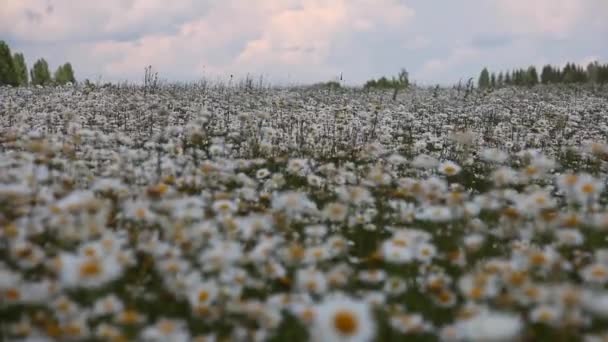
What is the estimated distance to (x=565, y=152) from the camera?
37.3ft

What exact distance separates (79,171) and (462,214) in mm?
4187

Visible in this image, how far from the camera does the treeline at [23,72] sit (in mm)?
33125

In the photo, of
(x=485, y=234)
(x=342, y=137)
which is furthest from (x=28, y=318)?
(x=342, y=137)

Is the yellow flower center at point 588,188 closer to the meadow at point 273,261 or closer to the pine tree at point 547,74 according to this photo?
the meadow at point 273,261

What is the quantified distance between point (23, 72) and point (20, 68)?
0.88m

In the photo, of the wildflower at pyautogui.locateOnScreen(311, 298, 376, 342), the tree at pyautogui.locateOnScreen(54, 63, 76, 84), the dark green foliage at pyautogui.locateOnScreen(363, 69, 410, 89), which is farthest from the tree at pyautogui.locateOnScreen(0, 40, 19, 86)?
the wildflower at pyautogui.locateOnScreen(311, 298, 376, 342)

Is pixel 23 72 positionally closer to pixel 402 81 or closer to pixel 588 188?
pixel 402 81

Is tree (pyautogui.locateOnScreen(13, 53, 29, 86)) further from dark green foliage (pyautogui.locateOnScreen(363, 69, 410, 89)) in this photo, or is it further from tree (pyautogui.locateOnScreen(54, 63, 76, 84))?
dark green foliage (pyautogui.locateOnScreen(363, 69, 410, 89))

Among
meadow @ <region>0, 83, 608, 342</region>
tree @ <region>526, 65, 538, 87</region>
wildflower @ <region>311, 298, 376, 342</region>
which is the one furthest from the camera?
tree @ <region>526, 65, 538, 87</region>

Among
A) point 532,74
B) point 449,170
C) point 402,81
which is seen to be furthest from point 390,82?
point 449,170

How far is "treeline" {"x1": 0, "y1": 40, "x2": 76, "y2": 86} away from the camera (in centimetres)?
3312

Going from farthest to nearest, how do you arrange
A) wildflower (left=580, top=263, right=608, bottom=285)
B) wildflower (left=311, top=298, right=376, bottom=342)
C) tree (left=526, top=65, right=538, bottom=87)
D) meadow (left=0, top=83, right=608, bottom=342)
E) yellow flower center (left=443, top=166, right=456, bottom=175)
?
1. tree (left=526, top=65, right=538, bottom=87)
2. yellow flower center (left=443, top=166, right=456, bottom=175)
3. wildflower (left=580, top=263, right=608, bottom=285)
4. meadow (left=0, top=83, right=608, bottom=342)
5. wildflower (left=311, top=298, right=376, bottom=342)

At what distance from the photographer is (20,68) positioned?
1379 inches

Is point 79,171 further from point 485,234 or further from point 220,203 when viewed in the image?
point 485,234
